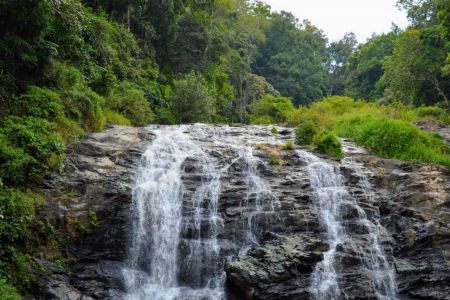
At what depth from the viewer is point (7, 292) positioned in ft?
30.1

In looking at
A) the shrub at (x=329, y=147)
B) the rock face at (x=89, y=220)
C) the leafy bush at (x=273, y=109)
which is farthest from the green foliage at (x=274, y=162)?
the leafy bush at (x=273, y=109)

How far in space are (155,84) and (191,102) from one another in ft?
11.0

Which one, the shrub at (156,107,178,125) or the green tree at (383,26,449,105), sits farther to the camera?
the green tree at (383,26,449,105)

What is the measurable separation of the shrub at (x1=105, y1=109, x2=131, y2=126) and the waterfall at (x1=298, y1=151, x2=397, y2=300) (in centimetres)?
828

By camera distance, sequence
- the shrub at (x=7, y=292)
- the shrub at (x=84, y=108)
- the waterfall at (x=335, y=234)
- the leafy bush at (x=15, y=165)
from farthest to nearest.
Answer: the shrub at (x=84, y=108) < the leafy bush at (x=15, y=165) < the waterfall at (x=335, y=234) < the shrub at (x=7, y=292)

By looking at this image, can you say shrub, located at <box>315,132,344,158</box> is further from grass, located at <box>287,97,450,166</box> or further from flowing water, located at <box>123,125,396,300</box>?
flowing water, located at <box>123,125,396,300</box>

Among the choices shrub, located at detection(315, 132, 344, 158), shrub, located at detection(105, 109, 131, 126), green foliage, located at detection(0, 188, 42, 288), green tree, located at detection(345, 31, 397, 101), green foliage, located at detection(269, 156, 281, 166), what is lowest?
green foliage, located at detection(0, 188, 42, 288)

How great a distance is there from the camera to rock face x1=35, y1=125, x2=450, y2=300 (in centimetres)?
1089

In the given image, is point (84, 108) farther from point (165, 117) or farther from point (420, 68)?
point (420, 68)

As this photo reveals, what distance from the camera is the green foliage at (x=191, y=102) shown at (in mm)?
25906

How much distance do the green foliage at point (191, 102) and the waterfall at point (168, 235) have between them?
11.7 meters

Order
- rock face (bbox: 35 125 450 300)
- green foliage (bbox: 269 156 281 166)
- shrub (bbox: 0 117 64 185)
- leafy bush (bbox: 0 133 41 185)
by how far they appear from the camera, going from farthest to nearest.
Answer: green foliage (bbox: 269 156 281 166), shrub (bbox: 0 117 64 185), leafy bush (bbox: 0 133 41 185), rock face (bbox: 35 125 450 300)

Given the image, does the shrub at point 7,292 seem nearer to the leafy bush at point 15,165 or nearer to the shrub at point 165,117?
the leafy bush at point 15,165

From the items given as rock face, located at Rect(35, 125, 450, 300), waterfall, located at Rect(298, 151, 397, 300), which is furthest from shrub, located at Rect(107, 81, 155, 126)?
waterfall, located at Rect(298, 151, 397, 300)
